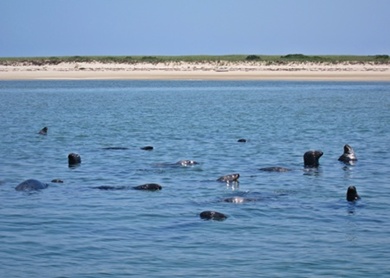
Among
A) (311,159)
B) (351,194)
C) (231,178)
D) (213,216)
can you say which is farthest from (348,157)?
(213,216)

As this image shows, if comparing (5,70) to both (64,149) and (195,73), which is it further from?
(64,149)

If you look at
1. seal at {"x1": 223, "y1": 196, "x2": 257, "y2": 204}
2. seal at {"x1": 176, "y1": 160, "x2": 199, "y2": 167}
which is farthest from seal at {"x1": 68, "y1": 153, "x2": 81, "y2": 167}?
seal at {"x1": 223, "y1": 196, "x2": 257, "y2": 204}

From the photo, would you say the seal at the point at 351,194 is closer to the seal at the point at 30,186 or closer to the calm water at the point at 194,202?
the calm water at the point at 194,202

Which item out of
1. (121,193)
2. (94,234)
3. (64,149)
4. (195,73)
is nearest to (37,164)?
(64,149)

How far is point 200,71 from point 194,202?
6281 centimetres

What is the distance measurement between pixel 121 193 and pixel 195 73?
60.0m

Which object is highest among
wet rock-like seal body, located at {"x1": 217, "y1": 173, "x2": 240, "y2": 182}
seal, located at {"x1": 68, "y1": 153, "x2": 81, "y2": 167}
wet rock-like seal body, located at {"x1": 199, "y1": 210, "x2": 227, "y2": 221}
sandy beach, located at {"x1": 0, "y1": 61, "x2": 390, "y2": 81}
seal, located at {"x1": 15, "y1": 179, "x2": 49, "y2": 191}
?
wet rock-like seal body, located at {"x1": 199, "y1": 210, "x2": 227, "y2": 221}

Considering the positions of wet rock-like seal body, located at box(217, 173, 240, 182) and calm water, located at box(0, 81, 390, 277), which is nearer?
calm water, located at box(0, 81, 390, 277)

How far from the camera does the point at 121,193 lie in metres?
16.7

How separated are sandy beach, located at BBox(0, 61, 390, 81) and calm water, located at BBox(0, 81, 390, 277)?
119ft

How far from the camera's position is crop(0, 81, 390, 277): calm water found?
11.6 metres

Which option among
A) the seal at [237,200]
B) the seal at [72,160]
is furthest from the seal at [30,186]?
the seal at [237,200]

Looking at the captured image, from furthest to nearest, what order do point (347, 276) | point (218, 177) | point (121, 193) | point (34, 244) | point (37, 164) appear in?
point (37, 164), point (218, 177), point (121, 193), point (34, 244), point (347, 276)

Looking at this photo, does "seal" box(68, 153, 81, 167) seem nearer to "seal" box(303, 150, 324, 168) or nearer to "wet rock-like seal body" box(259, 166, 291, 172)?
"wet rock-like seal body" box(259, 166, 291, 172)
